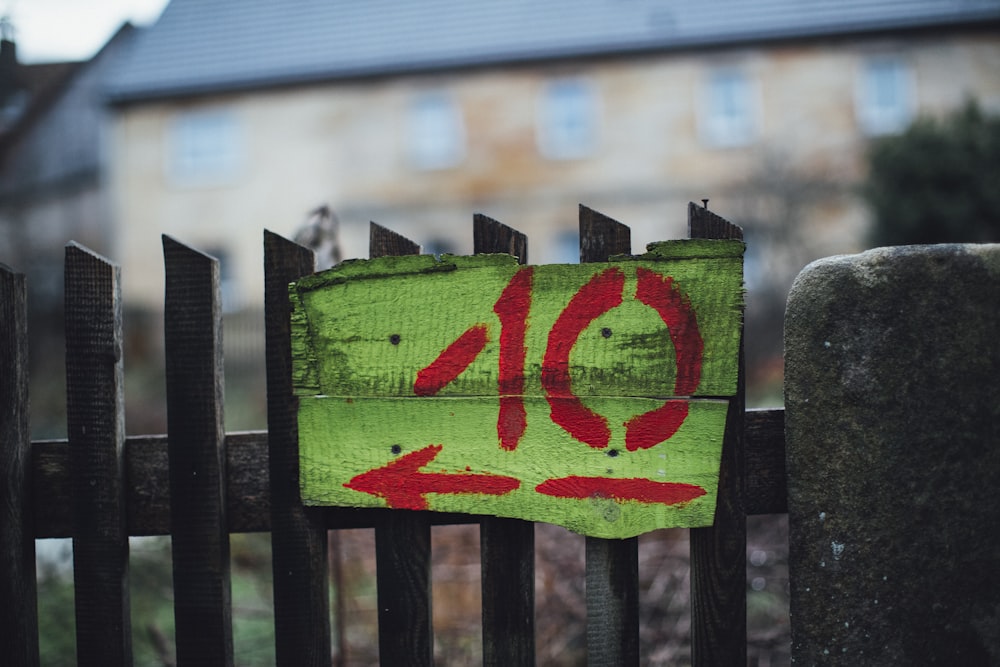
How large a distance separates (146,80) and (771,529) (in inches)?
607

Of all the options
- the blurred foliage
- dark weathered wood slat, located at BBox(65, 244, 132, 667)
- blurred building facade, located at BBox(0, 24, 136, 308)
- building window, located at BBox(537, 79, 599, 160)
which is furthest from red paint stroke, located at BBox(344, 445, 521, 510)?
blurred building facade, located at BBox(0, 24, 136, 308)

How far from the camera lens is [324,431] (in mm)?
1551

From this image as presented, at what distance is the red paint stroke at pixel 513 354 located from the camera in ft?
4.87

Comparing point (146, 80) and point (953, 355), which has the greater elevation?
point (146, 80)

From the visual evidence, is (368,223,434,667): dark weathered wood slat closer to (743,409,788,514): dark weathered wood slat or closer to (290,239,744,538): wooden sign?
(290,239,744,538): wooden sign

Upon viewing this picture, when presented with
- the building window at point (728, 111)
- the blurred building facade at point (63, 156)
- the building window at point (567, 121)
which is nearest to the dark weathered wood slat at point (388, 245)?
the building window at point (567, 121)

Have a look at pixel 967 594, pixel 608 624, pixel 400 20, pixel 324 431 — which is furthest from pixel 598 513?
pixel 400 20

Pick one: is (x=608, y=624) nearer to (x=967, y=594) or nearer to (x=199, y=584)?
(x=967, y=594)

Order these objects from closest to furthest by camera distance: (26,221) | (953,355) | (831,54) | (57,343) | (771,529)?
1. (953,355)
2. (771,529)
3. (57,343)
4. (831,54)
5. (26,221)

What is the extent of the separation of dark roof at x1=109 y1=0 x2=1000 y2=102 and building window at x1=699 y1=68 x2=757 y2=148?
649mm

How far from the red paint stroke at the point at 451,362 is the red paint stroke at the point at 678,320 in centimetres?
30

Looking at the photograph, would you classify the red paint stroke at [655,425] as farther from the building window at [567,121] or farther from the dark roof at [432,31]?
the dark roof at [432,31]

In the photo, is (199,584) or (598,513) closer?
(598,513)

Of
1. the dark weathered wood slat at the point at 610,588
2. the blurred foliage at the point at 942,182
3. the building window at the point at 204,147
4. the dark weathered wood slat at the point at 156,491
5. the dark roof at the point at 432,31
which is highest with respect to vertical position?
the dark roof at the point at 432,31
